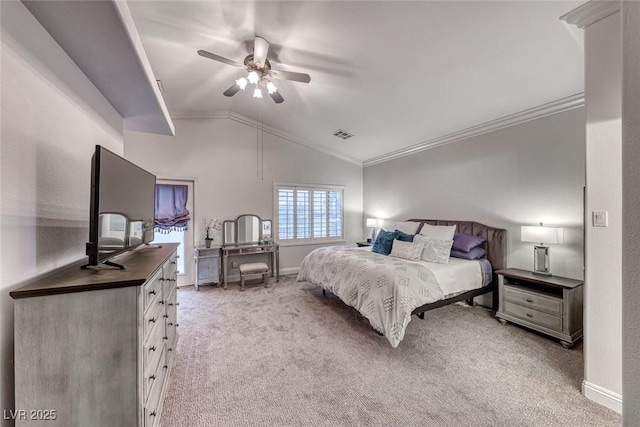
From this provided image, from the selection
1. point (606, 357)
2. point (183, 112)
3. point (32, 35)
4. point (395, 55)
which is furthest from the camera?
point (183, 112)

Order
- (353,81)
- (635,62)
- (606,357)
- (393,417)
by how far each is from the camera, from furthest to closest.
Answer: (353,81) < (606,357) < (393,417) < (635,62)

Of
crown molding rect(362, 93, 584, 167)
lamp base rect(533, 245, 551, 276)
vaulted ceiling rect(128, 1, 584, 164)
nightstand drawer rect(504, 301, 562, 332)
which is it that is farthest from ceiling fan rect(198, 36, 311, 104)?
nightstand drawer rect(504, 301, 562, 332)

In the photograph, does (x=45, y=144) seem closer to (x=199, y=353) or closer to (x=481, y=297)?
(x=199, y=353)

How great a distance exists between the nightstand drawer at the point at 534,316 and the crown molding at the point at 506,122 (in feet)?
7.62

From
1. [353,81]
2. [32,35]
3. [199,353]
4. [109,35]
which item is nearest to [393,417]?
[199,353]

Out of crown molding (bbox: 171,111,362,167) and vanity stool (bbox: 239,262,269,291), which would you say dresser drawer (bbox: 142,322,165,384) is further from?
crown molding (bbox: 171,111,362,167)

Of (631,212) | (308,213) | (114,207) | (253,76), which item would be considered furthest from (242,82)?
(308,213)

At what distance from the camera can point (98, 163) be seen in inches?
50.7

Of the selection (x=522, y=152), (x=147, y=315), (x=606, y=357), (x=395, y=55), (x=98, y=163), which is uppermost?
(x=395, y=55)

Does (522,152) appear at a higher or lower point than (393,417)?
higher

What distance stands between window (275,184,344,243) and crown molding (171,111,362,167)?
2.65 ft

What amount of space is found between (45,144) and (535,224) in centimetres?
459

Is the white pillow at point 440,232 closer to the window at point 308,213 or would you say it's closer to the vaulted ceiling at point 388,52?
the vaulted ceiling at point 388,52

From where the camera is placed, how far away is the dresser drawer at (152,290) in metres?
1.30
